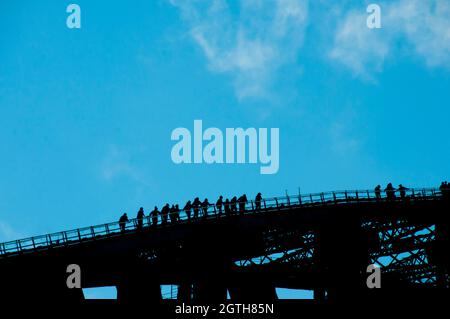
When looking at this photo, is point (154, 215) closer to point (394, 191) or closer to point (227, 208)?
point (227, 208)

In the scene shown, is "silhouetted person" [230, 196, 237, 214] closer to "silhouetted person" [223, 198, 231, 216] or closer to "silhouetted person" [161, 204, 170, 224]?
"silhouetted person" [223, 198, 231, 216]

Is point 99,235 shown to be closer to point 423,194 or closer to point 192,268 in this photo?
point 192,268

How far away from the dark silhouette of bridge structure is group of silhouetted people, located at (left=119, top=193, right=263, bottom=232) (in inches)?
12.0

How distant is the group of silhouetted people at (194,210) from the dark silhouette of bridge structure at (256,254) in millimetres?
304

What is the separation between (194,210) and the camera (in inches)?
1345

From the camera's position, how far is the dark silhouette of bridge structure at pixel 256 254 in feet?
100

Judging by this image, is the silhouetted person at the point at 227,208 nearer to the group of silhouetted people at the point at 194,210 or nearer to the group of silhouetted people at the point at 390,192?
the group of silhouetted people at the point at 194,210

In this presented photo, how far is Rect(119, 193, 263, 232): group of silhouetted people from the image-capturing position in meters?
33.1
